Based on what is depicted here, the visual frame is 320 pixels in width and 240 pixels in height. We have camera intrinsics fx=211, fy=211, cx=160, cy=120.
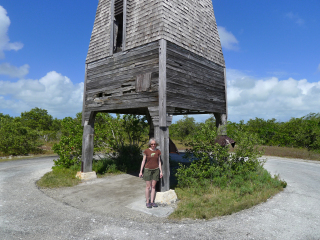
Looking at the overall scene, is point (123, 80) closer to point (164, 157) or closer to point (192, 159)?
point (164, 157)

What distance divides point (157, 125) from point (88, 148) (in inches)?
184

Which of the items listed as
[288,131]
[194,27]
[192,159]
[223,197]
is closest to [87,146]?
[192,159]

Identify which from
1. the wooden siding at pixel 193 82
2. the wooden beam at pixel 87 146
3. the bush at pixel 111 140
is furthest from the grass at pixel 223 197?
the bush at pixel 111 140

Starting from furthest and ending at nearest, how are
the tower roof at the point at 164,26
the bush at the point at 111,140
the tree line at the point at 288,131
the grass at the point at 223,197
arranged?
the tree line at the point at 288,131 < the bush at the point at 111,140 < the tower roof at the point at 164,26 < the grass at the point at 223,197

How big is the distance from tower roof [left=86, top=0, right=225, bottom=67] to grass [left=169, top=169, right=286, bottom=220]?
5.48 m

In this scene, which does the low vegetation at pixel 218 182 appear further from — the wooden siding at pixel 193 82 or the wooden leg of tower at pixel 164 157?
the wooden siding at pixel 193 82

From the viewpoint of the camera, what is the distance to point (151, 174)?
6.48 m

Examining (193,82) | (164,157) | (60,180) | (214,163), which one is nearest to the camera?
(164,157)

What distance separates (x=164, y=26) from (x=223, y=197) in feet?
20.0

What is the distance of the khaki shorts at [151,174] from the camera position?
6.41m

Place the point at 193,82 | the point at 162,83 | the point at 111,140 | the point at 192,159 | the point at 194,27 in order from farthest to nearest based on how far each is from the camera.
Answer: the point at 111,140 → the point at 192,159 → the point at 194,27 → the point at 193,82 → the point at 162,83

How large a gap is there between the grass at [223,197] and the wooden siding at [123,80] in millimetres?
3384

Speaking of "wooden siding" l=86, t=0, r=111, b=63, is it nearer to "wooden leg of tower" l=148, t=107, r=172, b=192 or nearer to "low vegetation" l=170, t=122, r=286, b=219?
"wooden leg of tower" l=148, t=107, r=172, b=192

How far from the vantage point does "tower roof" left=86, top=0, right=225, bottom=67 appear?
7.68m
